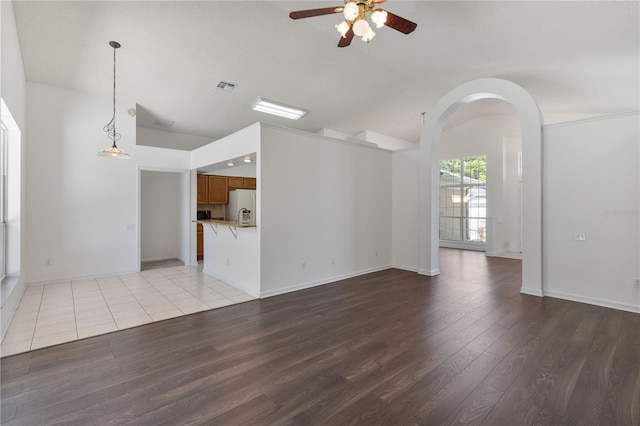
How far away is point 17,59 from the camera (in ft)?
12.1

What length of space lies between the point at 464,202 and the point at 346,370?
8.33 meters

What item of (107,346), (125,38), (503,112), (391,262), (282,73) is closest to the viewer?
(107,346)

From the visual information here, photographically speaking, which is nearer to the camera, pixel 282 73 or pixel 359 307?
pixel 359 307

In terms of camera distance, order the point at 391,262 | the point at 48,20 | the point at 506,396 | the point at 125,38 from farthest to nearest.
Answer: the point at 391,262
the point at 125,38
the point at 48,20
the point at 506,396

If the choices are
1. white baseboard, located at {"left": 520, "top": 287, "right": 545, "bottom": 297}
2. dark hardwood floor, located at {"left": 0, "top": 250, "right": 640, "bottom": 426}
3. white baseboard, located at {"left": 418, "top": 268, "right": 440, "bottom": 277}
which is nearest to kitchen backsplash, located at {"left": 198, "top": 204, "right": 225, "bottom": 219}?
dark hardwood floor, located at {"left": 0, "top": 250, "right": 640, "bottom": 426}

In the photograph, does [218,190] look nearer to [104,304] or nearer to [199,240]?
[199,240]

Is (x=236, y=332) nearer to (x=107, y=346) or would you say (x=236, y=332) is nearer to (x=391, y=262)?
(x=107, y=346)

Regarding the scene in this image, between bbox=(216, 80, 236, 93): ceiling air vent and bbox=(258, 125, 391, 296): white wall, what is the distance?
1.65 m

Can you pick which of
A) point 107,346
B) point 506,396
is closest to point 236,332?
point 107,346

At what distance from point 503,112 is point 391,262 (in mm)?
5465

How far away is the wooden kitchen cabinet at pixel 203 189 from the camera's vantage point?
24.0 ft

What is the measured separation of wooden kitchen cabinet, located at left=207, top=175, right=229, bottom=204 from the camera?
7488mm

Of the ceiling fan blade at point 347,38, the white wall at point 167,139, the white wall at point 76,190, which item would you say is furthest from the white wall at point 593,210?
the white wall at point 167,139

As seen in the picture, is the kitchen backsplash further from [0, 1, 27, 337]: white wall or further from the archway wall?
the archway wall
